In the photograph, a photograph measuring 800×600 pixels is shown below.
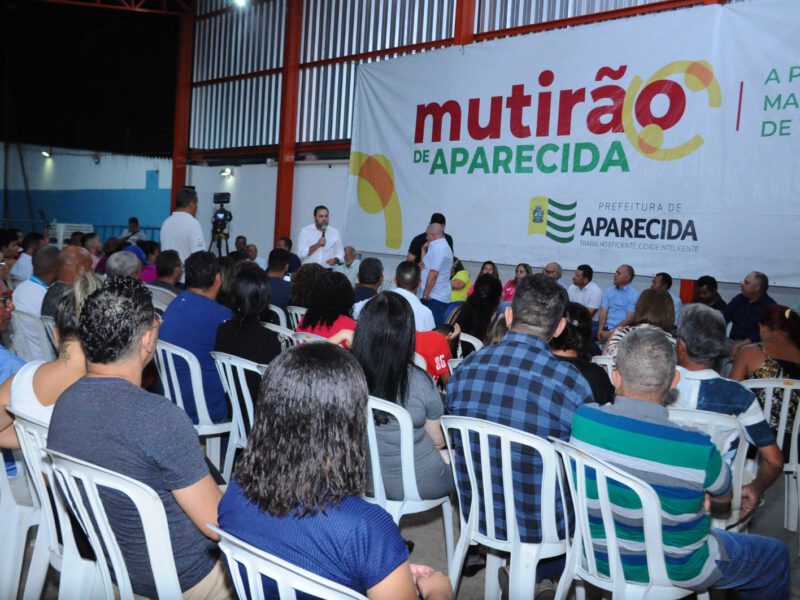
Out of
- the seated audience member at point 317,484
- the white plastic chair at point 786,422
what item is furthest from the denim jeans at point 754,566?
the seated audience member at point 317,484

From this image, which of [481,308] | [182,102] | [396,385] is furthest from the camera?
[182,102]

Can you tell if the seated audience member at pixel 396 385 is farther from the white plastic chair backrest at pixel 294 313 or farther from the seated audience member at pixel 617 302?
the seated audience member at pixel 617 302

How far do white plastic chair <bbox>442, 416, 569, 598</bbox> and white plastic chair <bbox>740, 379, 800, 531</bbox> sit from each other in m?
1.35

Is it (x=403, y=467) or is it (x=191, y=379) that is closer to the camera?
(x=403, y=467)

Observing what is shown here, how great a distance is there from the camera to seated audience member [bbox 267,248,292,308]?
507 centimetres

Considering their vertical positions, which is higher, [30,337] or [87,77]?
[87,77]

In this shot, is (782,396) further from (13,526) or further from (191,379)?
(13,526)

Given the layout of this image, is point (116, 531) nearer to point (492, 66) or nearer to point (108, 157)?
point (492, 66)

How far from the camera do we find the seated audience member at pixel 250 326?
3.24m

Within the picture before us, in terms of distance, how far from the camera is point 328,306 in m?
3.50

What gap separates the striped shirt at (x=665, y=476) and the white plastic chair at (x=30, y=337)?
279cm

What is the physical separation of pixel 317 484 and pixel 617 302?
A: 6360mm

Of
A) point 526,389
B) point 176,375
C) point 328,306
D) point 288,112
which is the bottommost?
point 176,375

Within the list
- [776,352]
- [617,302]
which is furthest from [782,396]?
[617,302]
